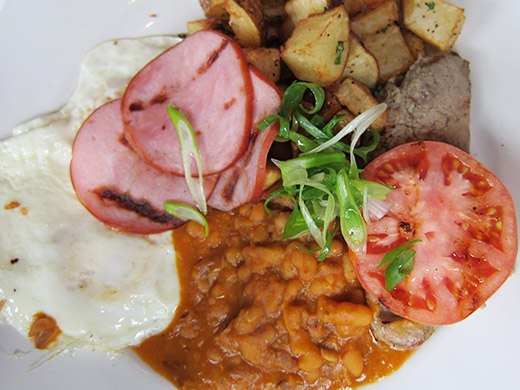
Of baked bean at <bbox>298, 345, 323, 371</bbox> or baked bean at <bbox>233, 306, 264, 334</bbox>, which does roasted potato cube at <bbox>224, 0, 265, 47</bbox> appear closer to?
baked bean at <bbox>233, 306, 264, 334</bbox>

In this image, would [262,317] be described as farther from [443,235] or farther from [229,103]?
[229,103]

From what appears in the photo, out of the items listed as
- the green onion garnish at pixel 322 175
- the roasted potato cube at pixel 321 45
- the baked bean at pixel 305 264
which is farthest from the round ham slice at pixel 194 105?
the baked bean at pixel 305 264

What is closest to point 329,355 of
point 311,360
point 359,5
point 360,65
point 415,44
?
point 311,360

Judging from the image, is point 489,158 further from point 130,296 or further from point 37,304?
point 37,304

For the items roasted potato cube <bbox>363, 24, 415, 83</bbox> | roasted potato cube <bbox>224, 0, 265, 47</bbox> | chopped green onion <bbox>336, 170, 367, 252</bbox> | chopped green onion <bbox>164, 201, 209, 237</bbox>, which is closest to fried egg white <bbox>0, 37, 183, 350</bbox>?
chopped green onion <bbox>164, 201, 209, 237</bbox>

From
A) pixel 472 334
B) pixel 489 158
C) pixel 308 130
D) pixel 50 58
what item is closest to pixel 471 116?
pixel 489 158
